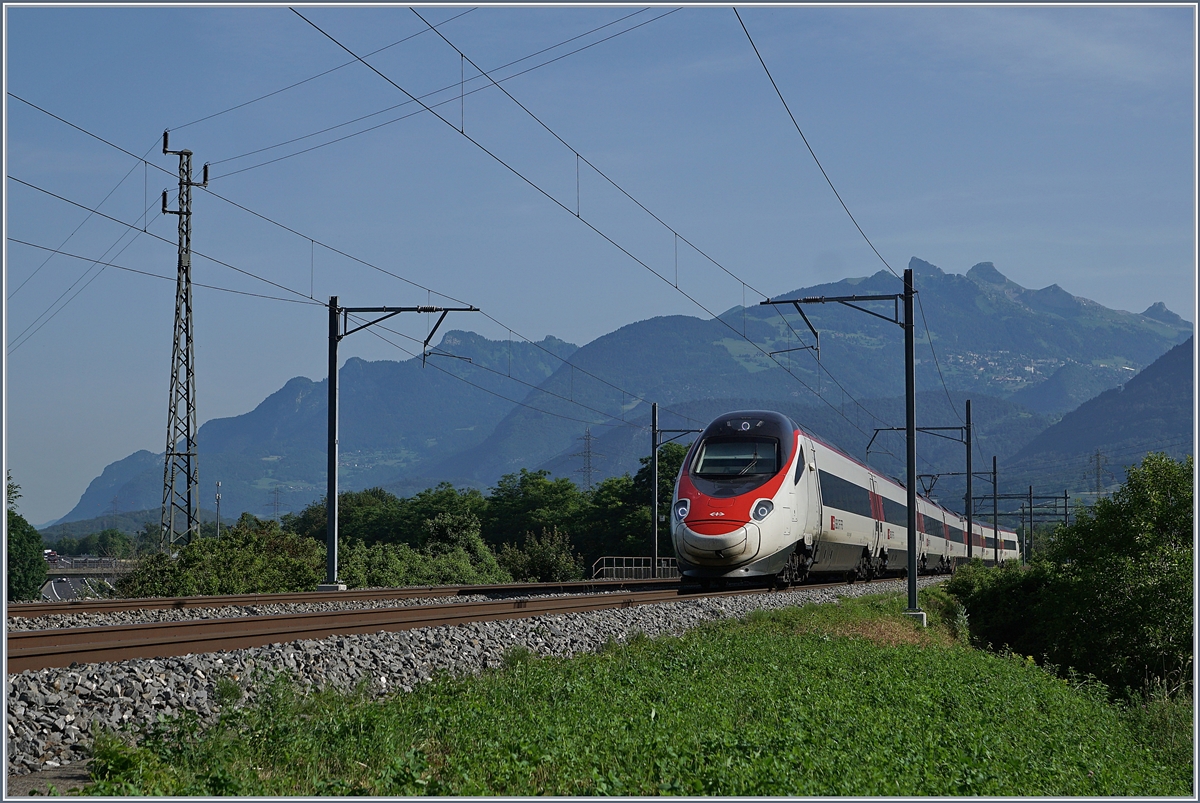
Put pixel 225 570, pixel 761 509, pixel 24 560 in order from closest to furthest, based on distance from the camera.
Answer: pixel 761 509, pixel 225 570, pixel 24 560

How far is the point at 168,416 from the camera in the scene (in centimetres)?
3206

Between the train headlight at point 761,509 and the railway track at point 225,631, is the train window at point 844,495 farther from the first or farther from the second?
the railway track at point 225,631

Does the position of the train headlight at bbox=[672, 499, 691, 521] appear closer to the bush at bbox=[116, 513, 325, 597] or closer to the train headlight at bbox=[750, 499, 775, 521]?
the train headlight at bbox=[750, 499, 775, 521]

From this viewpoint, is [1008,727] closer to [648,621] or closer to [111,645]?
[648,621]

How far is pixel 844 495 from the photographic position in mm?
30609

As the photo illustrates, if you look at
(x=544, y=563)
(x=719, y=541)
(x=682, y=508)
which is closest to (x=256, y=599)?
(x=682, y=508)

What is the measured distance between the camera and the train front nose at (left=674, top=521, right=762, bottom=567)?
24047 mm

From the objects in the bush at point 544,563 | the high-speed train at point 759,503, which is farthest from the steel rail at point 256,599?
the bush at point 544,563

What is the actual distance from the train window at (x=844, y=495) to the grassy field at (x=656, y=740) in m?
14.3

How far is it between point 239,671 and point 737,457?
16637mm

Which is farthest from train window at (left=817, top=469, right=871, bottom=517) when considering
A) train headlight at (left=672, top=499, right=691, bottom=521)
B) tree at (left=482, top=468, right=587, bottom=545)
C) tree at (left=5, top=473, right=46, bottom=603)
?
tree at (left=482, top=468, right=587, bottom=545)

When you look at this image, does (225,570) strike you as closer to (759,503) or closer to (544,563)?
(759,503)

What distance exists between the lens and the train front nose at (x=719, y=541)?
24.0m

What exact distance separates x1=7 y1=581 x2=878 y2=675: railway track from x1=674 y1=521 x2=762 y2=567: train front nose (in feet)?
13.9
